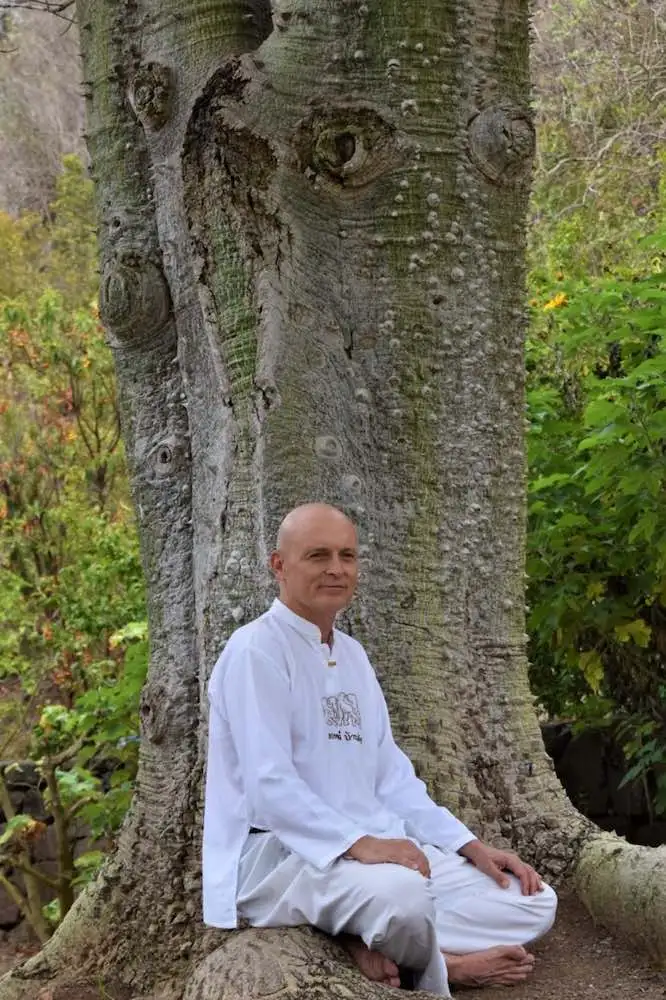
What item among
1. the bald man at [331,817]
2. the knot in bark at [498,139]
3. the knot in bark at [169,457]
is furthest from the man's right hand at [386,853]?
the knot in bark at [498,139]

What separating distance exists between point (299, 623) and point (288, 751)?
36 centimetres

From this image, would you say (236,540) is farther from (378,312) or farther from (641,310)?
(641,310)

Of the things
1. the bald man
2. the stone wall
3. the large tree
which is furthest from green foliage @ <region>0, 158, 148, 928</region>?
the bald man

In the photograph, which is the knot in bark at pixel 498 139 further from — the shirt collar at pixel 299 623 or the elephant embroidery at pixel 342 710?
the elephant embroidery at pixel 342 710

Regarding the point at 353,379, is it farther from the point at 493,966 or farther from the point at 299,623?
the point at 493,966

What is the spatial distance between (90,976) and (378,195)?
2705mm

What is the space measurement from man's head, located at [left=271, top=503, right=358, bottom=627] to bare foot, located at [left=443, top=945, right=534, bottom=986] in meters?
1.11

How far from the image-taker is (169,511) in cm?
470

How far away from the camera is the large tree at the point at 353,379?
4.18 m

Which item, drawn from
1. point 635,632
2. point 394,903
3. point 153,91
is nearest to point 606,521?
point 635,632

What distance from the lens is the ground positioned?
3807 mm

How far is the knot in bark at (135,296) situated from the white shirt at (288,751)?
1.47 metres

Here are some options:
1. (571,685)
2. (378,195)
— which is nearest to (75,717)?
(571,685)

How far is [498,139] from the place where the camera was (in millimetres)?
4398
